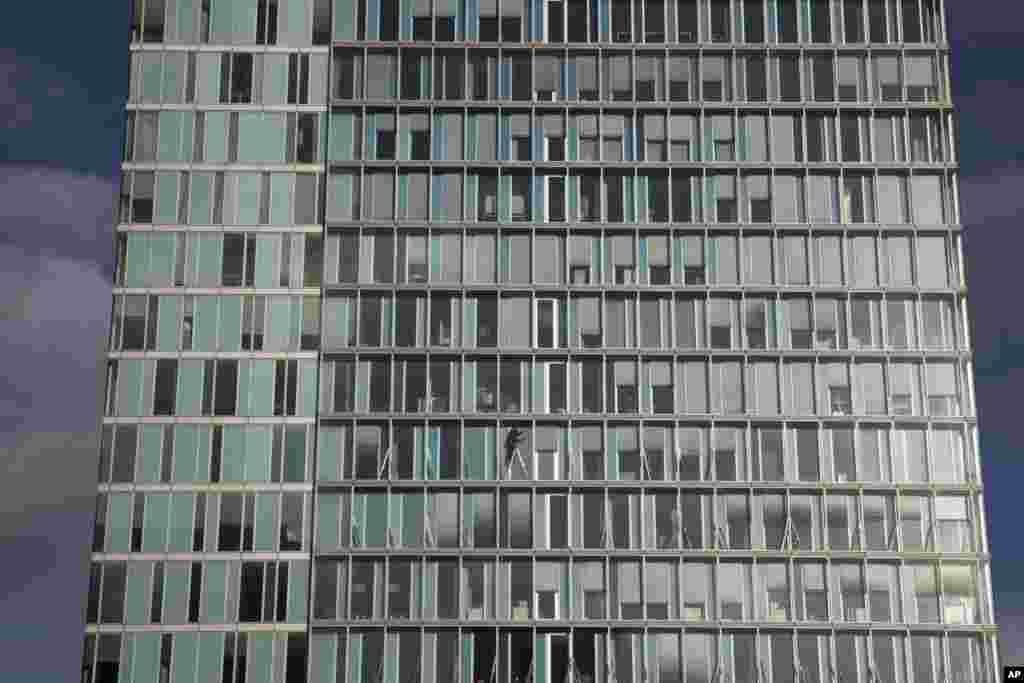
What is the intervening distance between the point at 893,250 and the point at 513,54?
80.1 feet

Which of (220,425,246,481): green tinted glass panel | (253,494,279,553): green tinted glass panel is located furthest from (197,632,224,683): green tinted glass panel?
(220,425,246,481): green tinted glass panel

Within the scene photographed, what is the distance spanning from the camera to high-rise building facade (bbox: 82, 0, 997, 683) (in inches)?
3696

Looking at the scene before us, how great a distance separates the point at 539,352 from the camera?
321 ft

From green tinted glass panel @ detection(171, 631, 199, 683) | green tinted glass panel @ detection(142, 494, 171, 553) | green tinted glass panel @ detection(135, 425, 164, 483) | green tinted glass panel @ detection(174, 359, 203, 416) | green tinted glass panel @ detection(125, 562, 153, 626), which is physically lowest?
green tinted glass panel @ detection(171, 631, 199, 683)

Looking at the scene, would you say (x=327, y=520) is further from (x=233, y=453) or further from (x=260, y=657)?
(x=260, y=657)

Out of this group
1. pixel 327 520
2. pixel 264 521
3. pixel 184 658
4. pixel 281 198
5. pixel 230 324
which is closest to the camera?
pixel 184 658

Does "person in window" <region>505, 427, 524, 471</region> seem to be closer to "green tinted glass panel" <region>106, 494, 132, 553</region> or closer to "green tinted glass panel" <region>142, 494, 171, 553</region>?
"green tinted glass panel" <region>142, 494, 171, 553</region>

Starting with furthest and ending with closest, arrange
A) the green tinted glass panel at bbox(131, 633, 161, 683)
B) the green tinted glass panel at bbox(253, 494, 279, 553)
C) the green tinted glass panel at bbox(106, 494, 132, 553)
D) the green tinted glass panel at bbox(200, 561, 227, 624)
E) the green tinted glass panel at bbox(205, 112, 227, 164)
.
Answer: the green tinted glass panel at bbox(205, 112, 227, 164) < the green tinted glass panel at bbox(253, 494, 279, 553) < the green tinted glass panel at bbox(106, 494, 132, 553) < the green tinted glass panel at bbox(200, 561, 227, 624) < the green tinted glass panel at bbox(131, 633, 161, 683)

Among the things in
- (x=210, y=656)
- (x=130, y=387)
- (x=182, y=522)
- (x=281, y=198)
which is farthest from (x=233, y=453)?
(x=281, y=198)

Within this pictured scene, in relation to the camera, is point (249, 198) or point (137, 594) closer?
point (137, 594)

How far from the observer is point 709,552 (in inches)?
3743

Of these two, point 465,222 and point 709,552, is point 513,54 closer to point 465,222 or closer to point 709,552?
point 465,222

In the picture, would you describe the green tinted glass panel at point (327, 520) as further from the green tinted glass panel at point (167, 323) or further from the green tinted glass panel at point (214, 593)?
the green tinted glass panel at point (167, 323)

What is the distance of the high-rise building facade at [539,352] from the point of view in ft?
308
